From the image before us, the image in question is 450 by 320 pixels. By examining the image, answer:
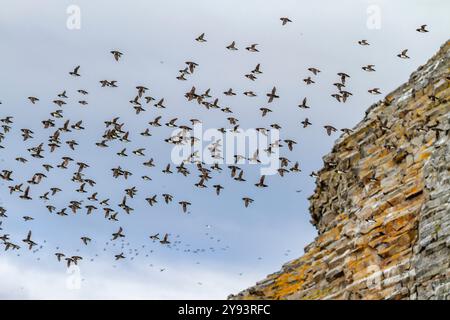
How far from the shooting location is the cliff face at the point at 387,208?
75312mm

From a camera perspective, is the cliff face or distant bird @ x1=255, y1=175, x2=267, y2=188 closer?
the cliff face

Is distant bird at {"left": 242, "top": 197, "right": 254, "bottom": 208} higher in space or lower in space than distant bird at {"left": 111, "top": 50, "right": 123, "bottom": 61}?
lower

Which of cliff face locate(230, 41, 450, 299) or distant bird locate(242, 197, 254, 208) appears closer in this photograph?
cliff face locate(230, 41, 450, 299)

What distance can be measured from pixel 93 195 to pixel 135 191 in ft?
16.3

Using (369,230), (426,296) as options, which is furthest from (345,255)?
(426,296)

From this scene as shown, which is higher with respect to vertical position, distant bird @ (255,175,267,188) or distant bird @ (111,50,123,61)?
distant bird @ (111,50,123,61)

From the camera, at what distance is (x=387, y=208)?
277ft

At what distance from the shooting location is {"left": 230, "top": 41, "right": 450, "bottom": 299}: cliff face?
75312mm

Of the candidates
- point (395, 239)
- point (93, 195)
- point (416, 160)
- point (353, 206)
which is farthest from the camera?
point (93, 195)

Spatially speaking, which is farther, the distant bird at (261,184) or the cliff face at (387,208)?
the distant bird at (261,184)

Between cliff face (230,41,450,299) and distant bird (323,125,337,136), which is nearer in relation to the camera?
cliff face (230,41,450,299)

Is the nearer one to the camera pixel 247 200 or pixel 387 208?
pixel 387 208
